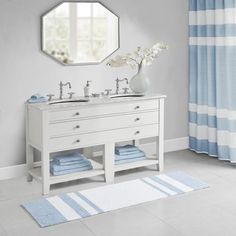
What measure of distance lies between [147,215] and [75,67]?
173 centimetres

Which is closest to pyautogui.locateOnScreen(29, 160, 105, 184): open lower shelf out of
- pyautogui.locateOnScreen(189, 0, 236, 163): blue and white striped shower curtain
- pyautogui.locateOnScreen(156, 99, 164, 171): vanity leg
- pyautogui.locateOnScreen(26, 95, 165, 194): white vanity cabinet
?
pyautogui.locateOnScreen(26, 95, 165, 194): white vanity cabinet

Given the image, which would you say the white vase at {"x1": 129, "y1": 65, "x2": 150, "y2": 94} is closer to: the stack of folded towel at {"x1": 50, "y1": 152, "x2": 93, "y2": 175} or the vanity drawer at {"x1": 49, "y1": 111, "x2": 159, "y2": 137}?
the vanity drawer at {"x1": 49, "y1": 111, "x2": 159, "y2": 137}

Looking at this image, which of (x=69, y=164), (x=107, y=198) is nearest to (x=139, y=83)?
(x=69, y=164)

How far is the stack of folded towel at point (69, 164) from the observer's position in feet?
13.6

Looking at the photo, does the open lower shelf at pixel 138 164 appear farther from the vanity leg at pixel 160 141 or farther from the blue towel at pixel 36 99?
the blue towel at pixel 36 99

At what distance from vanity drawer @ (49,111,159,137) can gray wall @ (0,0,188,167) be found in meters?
0.59

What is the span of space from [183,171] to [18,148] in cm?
159

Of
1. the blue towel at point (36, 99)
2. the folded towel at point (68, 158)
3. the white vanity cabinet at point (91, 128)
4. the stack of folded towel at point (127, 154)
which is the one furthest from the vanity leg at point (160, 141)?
the blue towel at point (36, 99)

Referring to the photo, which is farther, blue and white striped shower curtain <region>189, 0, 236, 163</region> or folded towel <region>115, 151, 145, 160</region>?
blue and white striped shower curtain <region>189, 0, 236, 163</region>

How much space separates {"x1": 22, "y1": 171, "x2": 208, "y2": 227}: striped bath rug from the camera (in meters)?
3.59

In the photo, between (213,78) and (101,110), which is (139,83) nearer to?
(101,110)

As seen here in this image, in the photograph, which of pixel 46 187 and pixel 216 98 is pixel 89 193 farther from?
pixel 216 98

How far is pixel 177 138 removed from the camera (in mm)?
5449

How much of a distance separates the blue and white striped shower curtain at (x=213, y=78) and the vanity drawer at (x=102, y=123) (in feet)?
2.56
